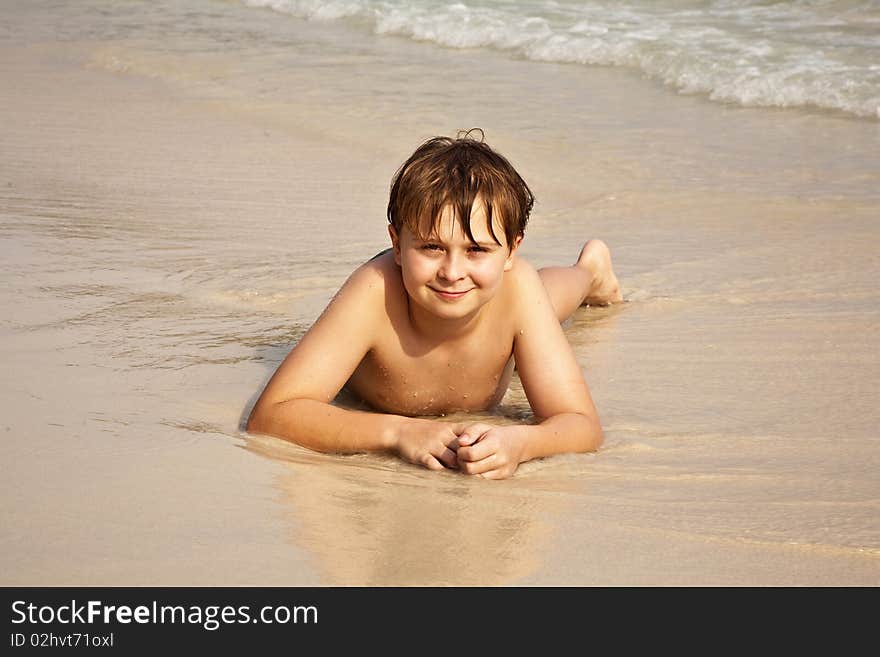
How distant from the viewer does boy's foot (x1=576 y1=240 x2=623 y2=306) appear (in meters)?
4.71

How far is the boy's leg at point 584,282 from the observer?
14.9 ft

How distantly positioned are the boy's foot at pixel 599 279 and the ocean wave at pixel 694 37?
3478 mm

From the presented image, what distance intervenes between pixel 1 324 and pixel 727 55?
648cm

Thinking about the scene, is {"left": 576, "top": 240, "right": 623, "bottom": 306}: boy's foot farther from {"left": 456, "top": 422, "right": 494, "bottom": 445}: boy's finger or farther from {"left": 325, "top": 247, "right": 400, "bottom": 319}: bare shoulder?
{"left": 456, "top": 422, "right": 494, "bottom": 445}: boy's finger

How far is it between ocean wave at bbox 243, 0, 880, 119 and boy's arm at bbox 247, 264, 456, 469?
5038 mm

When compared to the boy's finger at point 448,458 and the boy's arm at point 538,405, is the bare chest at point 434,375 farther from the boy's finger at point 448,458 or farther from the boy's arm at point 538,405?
the boy's finger at point 448,458

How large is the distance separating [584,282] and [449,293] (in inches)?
59.0

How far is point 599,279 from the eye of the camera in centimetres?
470

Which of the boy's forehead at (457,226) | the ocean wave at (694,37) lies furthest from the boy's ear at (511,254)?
the ocean wave at (694,37)

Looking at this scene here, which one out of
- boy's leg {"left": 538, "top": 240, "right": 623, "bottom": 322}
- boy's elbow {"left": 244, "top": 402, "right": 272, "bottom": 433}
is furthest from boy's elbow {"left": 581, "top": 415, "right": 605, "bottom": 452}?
boy's leg {"left": 538, "top": 240, "right": 623, "bottom": 322}

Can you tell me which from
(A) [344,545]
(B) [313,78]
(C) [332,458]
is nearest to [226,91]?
(B) [313,78]

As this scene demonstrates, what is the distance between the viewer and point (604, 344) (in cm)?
432

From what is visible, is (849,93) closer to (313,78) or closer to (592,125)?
(592,125)
